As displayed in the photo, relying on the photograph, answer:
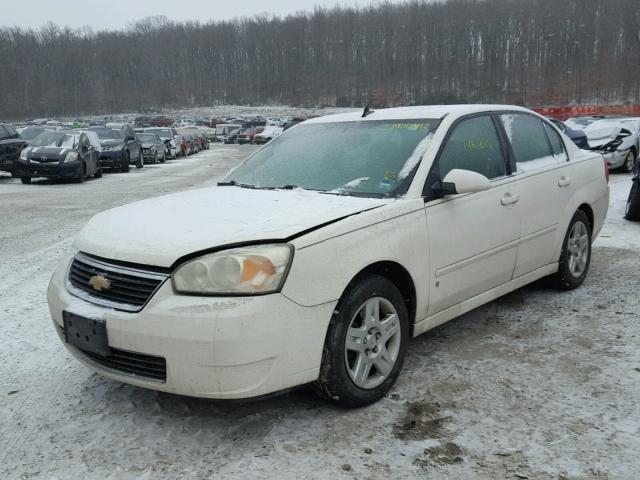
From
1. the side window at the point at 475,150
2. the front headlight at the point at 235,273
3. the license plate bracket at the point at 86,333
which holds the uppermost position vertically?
the side window at the point at 475,150

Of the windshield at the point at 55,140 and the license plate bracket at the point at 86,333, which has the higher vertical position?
the windshield at the point at 55,140

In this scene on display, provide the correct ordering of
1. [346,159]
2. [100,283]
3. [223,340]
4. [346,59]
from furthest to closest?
[346,59], [346,159], [100,283], [223,340]

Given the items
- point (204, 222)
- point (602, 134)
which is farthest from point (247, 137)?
point (204, 222)

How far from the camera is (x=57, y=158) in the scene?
16469 millimetres

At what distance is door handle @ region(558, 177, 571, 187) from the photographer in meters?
4.77

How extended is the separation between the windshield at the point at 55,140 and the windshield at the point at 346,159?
14.3m

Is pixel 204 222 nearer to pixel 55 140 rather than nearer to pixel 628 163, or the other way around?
pixel 628 163

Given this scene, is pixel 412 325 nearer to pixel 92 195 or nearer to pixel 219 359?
pixel 219 359

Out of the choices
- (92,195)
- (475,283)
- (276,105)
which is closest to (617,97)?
(276,105)

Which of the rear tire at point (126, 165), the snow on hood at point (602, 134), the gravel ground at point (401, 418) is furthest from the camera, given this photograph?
the rear tire at point (126, 165)

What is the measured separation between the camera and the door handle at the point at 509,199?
13.5 feet

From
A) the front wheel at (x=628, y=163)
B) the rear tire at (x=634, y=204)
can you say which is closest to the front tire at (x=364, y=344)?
the rear tire at (x=634, y=204)

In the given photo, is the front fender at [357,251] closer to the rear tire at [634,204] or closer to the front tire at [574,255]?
the front tire at [574,255]

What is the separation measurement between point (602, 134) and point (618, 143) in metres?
0.66
